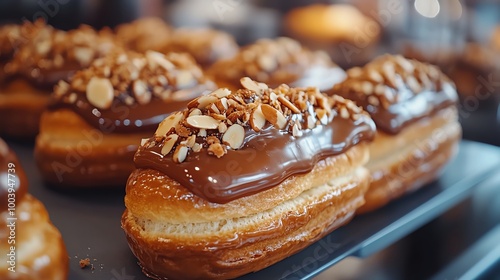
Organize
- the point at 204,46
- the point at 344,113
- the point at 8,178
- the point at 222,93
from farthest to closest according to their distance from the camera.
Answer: the point at 204,46
the point at 344,113
the point at 222,93
the point at 8,178

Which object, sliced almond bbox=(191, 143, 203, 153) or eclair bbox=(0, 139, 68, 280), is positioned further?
sliced almond bbox=(191, 143, 203, 153)

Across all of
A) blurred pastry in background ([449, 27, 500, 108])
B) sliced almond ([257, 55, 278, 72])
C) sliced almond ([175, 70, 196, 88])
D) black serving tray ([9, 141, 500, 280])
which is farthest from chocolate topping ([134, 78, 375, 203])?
blurred pastry in background ([449, 27, 500, 108])

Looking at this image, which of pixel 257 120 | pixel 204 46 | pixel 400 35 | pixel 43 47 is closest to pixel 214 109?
pixel 257 120

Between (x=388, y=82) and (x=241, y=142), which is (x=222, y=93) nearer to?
(x=241, y=142)

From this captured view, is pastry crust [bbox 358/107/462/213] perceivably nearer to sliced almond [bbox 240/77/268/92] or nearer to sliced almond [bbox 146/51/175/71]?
sliced almond [bbox 240/77/268/92]

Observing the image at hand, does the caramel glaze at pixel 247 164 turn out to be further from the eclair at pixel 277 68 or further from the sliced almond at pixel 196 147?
the eclair at pixel 277 68

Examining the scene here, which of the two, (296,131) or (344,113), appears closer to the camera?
(296,131)

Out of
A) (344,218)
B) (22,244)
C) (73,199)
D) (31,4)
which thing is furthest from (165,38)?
(22,244)
